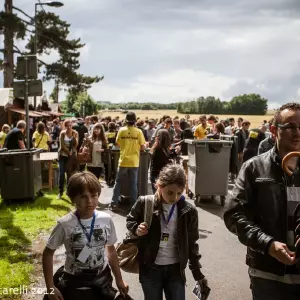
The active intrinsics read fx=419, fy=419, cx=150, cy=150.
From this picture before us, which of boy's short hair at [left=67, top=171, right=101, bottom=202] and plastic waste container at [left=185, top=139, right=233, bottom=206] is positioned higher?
boy's short hair at [left=67, top=171, right=101, bottom=202]

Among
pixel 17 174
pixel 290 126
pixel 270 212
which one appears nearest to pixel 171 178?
pixel 270 212

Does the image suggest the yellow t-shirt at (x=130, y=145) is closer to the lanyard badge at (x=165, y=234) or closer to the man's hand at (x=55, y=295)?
the lanyard badge at (x=165, y=234)

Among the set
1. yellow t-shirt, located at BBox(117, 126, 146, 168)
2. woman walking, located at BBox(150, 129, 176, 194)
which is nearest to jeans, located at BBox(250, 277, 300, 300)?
woman walking, located at BBox(150, 129, 176, 194)

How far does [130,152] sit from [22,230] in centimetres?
254

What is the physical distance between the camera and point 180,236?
119 inches

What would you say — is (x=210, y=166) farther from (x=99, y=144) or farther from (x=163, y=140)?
(x=99, y=144)

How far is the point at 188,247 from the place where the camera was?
121 inches

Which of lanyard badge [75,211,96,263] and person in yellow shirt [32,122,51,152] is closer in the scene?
lanyard badge [75,211,96,263]

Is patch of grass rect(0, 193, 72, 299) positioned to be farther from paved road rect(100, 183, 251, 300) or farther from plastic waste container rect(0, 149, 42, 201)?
paved road rect(100, 183, 251, 300)

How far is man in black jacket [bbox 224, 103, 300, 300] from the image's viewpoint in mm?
2320

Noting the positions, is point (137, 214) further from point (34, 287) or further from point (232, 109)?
point (232, 109)

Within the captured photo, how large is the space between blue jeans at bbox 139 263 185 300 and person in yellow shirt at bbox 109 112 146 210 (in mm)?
5221

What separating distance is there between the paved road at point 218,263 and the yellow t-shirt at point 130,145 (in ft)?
3.49

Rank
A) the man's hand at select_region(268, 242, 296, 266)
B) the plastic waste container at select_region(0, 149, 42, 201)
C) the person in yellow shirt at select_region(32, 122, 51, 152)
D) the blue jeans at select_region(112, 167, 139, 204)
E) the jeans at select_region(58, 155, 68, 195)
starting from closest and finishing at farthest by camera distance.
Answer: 1. the man's hand at select_region(268, 242, 296, 266)
2. the blue jeans at select_region(112, 167, 139, 204)
3. the plastic waste container at select_region(0, 149, 42, 201)
4. the jeans at select_region(58, 155, 68, 195)
5. the person in yellow shirt at select_region(32, 122, 51, 152)
